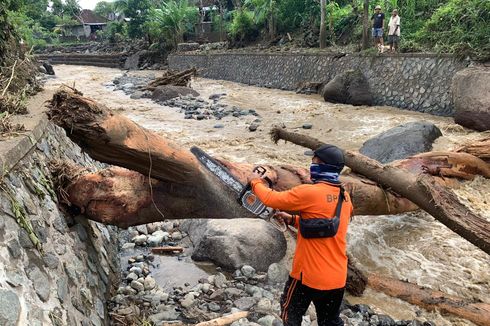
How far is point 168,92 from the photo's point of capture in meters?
19.3

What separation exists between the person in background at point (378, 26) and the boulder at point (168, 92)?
27.5ft

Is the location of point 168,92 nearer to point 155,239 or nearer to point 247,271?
point 155,239

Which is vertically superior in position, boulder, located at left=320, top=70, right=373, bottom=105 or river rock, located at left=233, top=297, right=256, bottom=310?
boulder, located at left=320, top=70, right=373, bottom=105

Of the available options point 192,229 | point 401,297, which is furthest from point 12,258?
point 401,297

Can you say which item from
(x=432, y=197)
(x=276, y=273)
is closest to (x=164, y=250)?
(x=276, y=273)

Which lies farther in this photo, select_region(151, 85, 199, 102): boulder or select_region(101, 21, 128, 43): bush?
select_region(101, 21, 128, 43): bush

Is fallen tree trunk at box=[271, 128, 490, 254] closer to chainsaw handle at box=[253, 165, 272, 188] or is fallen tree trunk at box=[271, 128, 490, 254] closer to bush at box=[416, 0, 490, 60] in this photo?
chainsaw handle at box=[253, 165, 272, 188]

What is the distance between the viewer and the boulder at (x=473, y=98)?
1107cm

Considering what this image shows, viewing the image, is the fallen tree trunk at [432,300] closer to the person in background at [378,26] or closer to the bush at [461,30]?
the bush at [461,30]

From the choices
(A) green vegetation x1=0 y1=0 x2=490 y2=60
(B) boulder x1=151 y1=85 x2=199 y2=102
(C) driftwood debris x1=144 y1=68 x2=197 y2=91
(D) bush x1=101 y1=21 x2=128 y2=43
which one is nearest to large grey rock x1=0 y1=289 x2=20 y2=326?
(A) green vegetation x1=0 y1=0 x2=490 y2=60

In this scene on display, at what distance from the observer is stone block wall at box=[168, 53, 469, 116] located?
13888mm

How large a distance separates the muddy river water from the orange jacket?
1.87 metres

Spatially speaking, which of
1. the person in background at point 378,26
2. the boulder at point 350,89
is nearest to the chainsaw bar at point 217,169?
the boulder at point 350,89

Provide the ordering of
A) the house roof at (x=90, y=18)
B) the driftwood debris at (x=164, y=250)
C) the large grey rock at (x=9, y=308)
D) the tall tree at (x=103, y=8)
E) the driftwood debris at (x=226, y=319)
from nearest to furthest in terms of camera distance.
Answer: the large grey rock at (x=9, y=308) → the driftwood debris at (x=226, y=319) → the driftwood debris at (x=164, y=250) → the house roof at (x=90, y=18) → the tall tree at (x=103, y=8)
